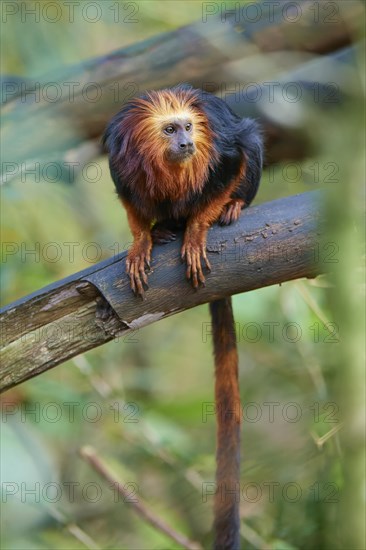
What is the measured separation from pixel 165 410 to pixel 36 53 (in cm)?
228

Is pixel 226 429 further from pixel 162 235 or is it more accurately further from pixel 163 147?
pixel 163 147

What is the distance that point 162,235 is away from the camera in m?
2.89

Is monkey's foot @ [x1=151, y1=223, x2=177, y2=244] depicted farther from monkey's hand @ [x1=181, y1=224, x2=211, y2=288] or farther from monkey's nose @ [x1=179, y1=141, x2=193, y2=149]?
monkey's nose @ [x1=179, y1=141, x2=193, y2=149]

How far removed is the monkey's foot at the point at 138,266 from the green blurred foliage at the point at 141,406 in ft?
2.06

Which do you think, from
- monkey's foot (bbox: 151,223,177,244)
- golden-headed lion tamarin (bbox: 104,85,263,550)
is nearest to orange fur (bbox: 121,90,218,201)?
golden-headed lion tamarin (bbox: 104,85,263,550)

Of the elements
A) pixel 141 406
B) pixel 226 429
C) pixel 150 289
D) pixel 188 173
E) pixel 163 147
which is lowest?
pixel 141 406

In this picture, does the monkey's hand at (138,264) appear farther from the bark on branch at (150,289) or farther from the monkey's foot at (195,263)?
the monkey's foot at (195,263)

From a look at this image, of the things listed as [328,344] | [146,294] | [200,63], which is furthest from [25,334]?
[200,63]

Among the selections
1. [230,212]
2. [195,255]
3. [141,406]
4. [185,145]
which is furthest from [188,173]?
[141,406]

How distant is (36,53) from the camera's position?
4.63 metres

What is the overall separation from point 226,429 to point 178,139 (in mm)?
1122

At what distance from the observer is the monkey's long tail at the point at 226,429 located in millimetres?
2746

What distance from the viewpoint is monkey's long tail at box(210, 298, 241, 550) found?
2.75 metres

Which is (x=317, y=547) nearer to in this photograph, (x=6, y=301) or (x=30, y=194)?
(x=6, y=301)
